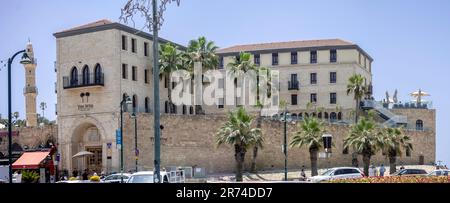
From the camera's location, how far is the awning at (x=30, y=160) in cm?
2492

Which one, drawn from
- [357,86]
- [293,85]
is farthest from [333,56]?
[357,86]

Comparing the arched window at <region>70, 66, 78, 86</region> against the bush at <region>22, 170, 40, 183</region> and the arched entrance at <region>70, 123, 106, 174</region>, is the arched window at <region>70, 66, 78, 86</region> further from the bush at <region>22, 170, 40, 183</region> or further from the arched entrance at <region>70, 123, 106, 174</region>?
the arched entrance at <region>70, 123, 106, 174</region>

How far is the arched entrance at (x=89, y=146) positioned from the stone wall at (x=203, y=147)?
2.61m

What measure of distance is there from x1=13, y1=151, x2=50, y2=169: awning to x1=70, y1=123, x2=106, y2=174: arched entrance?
17404 mm

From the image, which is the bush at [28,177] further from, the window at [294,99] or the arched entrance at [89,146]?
the window at [294,99]

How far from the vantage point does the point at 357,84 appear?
48625 mm

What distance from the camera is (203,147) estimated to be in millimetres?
50156

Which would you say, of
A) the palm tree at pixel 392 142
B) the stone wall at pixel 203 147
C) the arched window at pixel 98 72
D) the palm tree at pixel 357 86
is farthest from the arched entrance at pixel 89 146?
the palm tree at pixel 392 142

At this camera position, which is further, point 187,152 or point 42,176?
point 187,152

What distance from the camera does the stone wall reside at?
46219 millimetres
